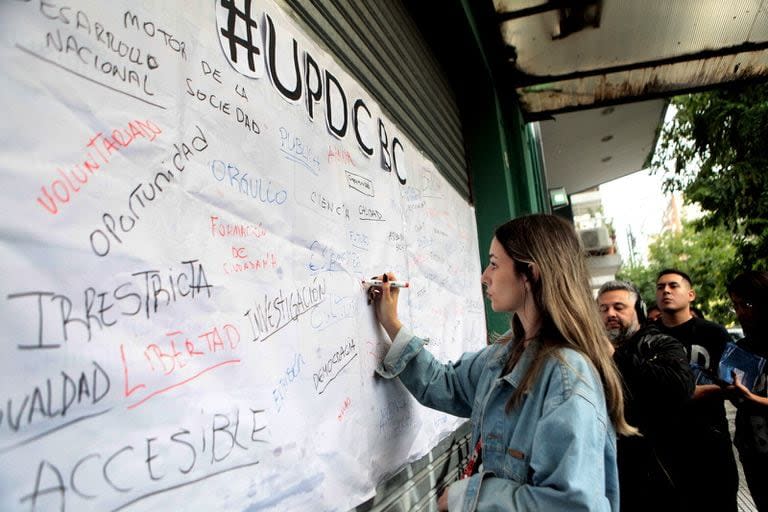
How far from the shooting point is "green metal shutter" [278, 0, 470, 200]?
184 cm

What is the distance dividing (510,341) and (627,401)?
3.22ft

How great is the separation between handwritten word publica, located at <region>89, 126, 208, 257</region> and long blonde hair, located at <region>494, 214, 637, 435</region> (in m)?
0.99

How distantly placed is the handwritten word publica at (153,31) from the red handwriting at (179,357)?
21.7 inches

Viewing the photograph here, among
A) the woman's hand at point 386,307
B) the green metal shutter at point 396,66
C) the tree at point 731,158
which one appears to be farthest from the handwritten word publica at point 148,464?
the tree at point 731,158

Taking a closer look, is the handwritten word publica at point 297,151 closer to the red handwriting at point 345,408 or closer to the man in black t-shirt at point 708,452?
the red handwriting at point 345,408

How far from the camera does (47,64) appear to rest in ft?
2.46

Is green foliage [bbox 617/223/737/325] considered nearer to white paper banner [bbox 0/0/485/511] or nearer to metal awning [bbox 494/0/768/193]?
metal awning [bbox 494/0/768/193]

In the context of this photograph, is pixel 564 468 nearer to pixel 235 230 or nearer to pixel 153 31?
pixel 235 230

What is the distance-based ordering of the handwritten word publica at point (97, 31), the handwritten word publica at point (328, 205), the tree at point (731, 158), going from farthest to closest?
the tree at point (731, 158)
the handwritten word publica at point (328, 205)
the handwritten word publica at point (97, 31)

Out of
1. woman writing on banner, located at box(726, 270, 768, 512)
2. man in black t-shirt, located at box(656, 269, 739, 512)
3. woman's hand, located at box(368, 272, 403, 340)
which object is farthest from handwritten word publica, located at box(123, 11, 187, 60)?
woman writing on banner, located at box(726, 270, 768, 512)

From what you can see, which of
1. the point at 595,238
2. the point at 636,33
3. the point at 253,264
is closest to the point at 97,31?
the point at 253,264

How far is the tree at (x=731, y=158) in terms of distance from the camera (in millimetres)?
6172

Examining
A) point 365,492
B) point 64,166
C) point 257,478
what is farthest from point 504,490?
point 64,166

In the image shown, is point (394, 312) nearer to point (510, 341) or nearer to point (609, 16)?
point (510, 341)
